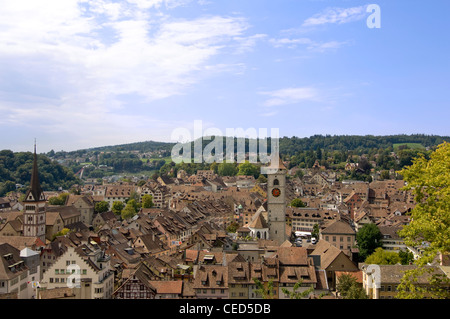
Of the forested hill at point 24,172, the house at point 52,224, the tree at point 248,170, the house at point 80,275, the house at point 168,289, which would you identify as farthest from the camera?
the tree at point 248,170

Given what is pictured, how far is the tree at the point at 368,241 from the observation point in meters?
53.6

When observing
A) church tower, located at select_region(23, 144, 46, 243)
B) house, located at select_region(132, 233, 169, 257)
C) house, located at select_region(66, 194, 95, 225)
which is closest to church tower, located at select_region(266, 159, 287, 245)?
house, located at select_region(132, 233, 169, 257)

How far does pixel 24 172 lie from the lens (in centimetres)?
14075

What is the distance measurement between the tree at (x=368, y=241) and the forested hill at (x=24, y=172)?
11180cm

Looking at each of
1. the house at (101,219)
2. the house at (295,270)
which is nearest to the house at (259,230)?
the house at (295,270)

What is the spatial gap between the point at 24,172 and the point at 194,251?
4468 inches

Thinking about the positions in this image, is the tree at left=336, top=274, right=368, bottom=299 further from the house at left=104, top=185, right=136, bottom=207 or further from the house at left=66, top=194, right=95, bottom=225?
the house at left=104, top=185, right=136, bottom=207

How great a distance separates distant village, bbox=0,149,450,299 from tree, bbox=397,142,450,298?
35.8 inches

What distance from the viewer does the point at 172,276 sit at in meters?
39.2

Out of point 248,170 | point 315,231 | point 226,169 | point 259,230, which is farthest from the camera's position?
point 226,169

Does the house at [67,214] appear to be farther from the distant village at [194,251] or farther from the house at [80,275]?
the house at [80,275]

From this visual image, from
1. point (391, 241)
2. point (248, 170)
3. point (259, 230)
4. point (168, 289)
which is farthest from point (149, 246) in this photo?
point (248, 170)

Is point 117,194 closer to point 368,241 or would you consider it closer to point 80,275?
point 368,241
